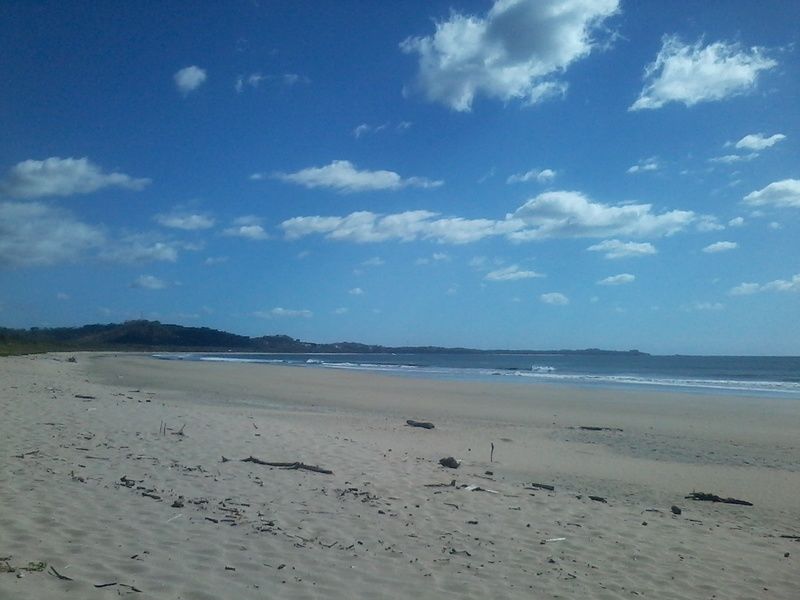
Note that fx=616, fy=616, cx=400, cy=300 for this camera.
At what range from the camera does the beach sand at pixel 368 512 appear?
516cm

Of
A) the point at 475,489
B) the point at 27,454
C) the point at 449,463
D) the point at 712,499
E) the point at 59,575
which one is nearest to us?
the point at 59,575

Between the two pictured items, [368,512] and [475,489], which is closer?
[368,512]

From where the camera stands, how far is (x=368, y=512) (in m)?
7.26

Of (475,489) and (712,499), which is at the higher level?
(475,489)

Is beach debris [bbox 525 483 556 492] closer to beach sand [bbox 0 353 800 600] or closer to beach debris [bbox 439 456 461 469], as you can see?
beach sand [bbox 0 353 800 600]

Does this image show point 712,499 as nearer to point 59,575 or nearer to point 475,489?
point 475,489

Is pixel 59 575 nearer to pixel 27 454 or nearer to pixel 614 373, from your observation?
pixel 27 454

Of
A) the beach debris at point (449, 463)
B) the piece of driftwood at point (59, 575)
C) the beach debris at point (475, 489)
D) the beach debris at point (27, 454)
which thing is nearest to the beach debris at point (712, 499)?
the beach debris at point (475, 489)

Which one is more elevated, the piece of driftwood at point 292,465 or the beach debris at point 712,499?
the piece of driftwood at point 292,465

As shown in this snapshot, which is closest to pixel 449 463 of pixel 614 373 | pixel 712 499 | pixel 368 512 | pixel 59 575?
pixel 368 512

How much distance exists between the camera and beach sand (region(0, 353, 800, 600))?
5164 mm

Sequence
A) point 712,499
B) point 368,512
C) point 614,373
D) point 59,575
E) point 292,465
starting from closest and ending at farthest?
point 59,575
point 368,512
point 712,499
point 292,465
point 614,373

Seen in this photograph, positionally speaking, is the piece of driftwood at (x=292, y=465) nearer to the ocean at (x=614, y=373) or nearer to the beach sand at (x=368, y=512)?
the beach sand at (x=368, y=512)

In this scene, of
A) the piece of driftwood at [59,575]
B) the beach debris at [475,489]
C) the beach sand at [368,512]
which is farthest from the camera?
the beach debris at [475,489]
